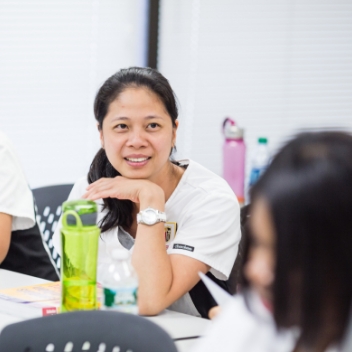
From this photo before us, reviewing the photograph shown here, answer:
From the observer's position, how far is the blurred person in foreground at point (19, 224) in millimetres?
2186

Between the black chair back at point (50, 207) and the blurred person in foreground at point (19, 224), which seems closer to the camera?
the blurred person in foreground at point (19, 224)

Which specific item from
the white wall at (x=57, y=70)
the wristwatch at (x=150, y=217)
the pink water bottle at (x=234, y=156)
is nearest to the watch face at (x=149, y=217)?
the wristwatch at (x=150, y=217)

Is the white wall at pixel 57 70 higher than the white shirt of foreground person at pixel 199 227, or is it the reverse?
the white wall at pixel 57 70

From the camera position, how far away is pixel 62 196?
2510 millimetres

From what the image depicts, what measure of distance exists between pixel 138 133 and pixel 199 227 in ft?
1.18

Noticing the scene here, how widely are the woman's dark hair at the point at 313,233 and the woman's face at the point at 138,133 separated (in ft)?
3.95

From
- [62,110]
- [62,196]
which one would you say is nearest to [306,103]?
[62,110]

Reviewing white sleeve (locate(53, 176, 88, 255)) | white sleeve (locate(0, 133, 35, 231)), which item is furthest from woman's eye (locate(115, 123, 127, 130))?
white sleeve (locate(0, 133, 35, 231))

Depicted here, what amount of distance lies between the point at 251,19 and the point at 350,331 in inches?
112

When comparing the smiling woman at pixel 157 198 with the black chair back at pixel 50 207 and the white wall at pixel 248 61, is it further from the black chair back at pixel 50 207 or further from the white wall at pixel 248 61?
the white wall at pixel 248 61

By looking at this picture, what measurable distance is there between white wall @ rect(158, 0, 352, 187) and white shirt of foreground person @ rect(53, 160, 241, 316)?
1.41 m

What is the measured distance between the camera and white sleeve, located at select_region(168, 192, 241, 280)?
6.15 feet

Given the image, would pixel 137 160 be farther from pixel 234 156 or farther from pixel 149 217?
pixel 234 156

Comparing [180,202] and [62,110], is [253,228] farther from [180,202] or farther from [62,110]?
[62,110]
